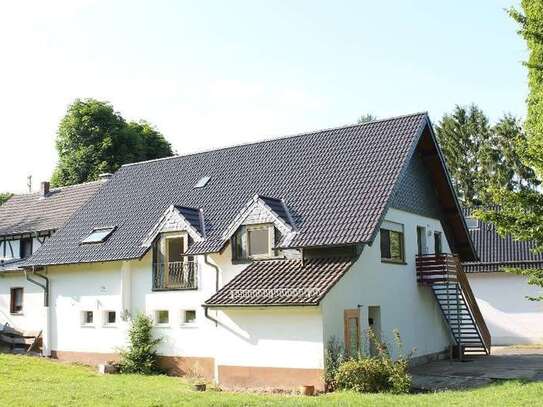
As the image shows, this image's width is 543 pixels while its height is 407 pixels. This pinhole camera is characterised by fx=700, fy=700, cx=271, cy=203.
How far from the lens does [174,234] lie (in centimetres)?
2317

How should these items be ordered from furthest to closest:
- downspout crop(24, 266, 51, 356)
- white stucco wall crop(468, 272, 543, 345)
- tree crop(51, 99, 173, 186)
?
tree crop(51, 99, 173, 186) → white stucco wall crop(468, 272, 543, 345) → downspout crop(24, 266, 51, 356)

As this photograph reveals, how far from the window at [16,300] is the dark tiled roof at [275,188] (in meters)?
3.55

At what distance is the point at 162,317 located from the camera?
23.4m

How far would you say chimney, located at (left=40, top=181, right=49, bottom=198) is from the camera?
3488cm

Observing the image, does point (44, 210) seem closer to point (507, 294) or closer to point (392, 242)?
point (392, 242)

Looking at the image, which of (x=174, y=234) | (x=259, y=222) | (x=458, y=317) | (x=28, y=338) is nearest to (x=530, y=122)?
(x=458, y=317)

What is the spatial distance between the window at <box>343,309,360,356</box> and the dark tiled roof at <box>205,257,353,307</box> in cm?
132

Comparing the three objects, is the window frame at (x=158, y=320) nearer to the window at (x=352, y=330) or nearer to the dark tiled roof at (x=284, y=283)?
the dark tiled roof at (x=284, y=283)

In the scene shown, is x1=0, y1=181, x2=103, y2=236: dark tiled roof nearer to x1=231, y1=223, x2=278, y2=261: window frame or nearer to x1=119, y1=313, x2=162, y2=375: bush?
x1=119, y1=313, x2=162, y2=375: bush

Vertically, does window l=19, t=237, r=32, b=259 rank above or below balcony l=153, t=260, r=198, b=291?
above

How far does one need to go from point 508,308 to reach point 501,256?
7.77 ft

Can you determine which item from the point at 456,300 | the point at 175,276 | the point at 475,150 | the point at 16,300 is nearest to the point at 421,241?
the point at 456,300

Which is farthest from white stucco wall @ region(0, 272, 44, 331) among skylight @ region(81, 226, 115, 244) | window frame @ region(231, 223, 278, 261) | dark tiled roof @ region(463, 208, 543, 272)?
dark tiled roof @ region(463, 208, 543, 272)

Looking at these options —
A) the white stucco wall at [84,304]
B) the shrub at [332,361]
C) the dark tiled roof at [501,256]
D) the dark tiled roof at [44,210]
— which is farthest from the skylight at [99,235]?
the dark tiled roof at [501,256]
